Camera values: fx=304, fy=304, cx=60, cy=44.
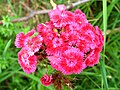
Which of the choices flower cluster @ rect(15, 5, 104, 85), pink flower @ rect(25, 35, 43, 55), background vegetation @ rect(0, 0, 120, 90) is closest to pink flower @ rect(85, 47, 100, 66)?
flower cluster @ rect(15, 5, 104, 85)

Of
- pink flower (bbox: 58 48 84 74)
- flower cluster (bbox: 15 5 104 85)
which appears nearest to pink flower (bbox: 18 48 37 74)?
flower cluster (bbox: 15 5 104 85)

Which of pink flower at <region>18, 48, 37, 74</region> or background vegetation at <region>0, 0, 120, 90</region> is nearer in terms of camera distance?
pink flower at <region>18, 48, 37, 74</region>

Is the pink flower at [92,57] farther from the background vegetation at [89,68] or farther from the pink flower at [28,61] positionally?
the background vegetation at [89,68]

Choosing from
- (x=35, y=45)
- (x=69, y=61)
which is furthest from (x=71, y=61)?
(x=35, y=45)

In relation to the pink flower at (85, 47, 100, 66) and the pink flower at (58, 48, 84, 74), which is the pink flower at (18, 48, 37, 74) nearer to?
the pink flower at (58, 48, 84, 74)

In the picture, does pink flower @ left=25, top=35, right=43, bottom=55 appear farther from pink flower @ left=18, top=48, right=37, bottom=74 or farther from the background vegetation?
the background vegetation

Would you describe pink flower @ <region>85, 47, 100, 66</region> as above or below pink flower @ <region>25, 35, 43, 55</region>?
below

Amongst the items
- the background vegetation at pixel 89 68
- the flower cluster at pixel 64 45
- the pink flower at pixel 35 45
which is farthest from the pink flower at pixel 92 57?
the background vegetation at pixel 89 68

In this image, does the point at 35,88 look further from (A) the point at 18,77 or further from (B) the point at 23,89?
(A) the point at 18,77

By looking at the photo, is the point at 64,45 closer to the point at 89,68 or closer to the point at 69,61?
the point at 69,61
